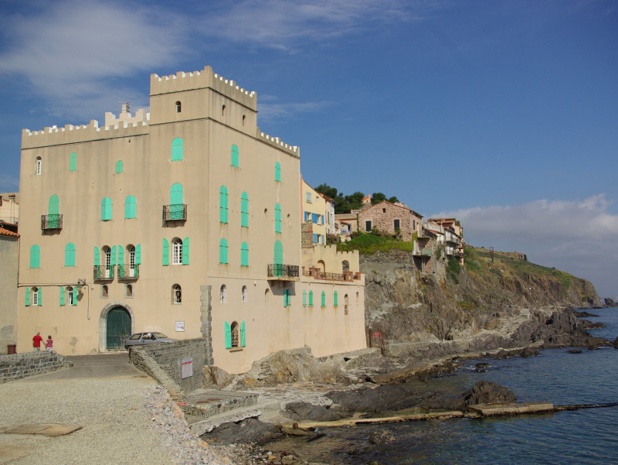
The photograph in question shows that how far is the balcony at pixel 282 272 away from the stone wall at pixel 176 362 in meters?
7.63

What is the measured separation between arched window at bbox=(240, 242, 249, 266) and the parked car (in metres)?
6.26

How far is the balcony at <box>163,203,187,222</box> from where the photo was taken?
108 ft

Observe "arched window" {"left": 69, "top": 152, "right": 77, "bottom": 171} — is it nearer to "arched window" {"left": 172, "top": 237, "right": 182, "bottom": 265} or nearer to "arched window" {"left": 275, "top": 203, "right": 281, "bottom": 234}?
"arched window" {"left": 172, "top": 237, "right": 182, "bottom": 265}

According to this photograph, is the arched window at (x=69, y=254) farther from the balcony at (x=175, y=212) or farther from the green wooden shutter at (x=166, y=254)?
the balcony at (x=175, y=212)

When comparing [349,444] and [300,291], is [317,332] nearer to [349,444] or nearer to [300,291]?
[300,291]

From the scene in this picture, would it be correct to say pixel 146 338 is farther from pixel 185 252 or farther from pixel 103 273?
pixel 103 273

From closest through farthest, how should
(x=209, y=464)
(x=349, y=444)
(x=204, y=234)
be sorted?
(x=209, y=464) < (x=349, y=444) < (x=204, y=234)

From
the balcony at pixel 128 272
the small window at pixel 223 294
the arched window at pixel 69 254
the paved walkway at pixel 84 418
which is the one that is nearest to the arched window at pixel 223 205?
the small window at pixel 223 294

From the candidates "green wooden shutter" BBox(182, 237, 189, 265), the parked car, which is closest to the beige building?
"green wooden shutter" BBox(182, 237, 189, 265)

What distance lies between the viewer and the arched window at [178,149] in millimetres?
33531

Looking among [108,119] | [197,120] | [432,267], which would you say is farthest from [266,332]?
[432,267]

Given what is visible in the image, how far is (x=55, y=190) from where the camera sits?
36781 millimetres

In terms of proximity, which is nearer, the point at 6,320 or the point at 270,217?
the point at 6,320

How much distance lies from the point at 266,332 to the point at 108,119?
15498 mm
